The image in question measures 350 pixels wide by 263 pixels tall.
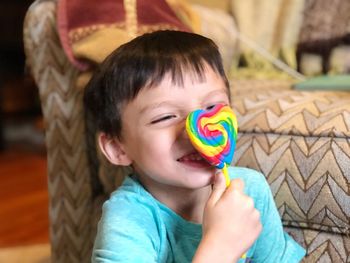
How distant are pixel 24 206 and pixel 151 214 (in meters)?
1.25

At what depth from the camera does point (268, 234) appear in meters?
0.85

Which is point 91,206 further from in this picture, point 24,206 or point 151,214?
point 24,206

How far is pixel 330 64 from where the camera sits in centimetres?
139

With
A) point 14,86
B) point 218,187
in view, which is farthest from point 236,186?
point 14,86

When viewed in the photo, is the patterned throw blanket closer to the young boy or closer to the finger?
the young boy

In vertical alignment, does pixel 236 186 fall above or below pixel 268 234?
above

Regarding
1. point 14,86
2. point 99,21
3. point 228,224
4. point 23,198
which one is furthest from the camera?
point 14,86

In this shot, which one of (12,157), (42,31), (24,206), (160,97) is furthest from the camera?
(12,157)

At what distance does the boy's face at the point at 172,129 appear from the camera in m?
0.71

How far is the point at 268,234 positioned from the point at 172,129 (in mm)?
262

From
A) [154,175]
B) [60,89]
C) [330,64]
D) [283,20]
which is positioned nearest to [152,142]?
[154,175]

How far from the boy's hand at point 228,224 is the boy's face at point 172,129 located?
0.14 ft

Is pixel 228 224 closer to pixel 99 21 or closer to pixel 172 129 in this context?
pixel 172 129

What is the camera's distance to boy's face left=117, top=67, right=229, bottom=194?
0.71 meters
